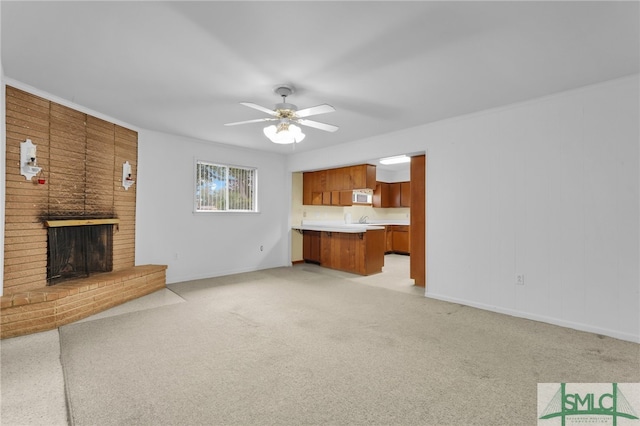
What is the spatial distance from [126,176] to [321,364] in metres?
3.87

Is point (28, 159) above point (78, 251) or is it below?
above

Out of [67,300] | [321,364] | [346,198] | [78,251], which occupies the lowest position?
[321,364]

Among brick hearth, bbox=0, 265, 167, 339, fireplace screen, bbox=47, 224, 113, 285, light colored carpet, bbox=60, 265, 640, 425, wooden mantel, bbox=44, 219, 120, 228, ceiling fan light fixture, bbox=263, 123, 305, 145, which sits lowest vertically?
light colored carpet, bbox=60, 265, 640, 425

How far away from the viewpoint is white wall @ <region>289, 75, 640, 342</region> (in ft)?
9.31

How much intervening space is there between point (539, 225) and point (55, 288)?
207 inches

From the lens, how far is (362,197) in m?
7.91

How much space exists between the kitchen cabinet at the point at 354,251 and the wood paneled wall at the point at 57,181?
11.7 ft

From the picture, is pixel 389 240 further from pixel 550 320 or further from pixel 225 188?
pixel 550 320

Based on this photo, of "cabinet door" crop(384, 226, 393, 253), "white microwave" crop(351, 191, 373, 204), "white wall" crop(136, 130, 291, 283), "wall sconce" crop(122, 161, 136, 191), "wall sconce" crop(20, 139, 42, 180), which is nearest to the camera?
"wall sconce" crop(20, 139, 42, 180)

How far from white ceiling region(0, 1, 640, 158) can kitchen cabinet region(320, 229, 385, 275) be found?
9.29 feet

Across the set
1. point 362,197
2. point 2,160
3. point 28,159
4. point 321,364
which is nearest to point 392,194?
point 362,197

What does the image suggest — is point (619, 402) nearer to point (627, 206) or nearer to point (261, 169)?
point (627, 206)

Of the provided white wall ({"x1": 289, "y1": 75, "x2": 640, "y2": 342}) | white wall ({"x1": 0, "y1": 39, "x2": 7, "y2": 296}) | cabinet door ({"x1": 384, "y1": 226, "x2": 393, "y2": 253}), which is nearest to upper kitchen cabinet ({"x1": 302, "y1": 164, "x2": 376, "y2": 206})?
white wall ({"x1": 289, "y1": 75, "x2": 640, "y2": 342})

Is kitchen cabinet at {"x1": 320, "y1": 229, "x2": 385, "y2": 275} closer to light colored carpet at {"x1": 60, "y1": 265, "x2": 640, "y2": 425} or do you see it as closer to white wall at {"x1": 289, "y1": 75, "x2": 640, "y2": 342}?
white wall at {"x1": 289, "y1": 75, "x2": 640, "y2": 342}
